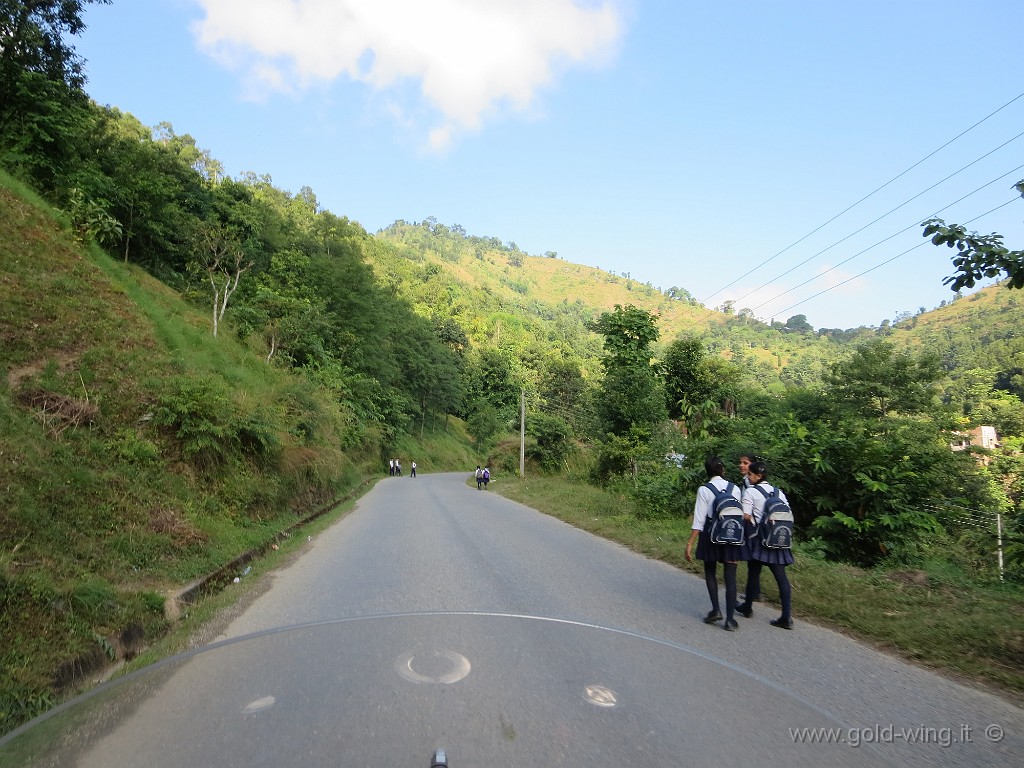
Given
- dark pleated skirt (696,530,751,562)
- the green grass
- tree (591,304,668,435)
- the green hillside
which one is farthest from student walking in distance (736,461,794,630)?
tree (591,304,668,435)

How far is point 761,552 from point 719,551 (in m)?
0.47

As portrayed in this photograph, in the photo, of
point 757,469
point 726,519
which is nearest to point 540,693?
point 726,519

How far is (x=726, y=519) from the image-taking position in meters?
5.75

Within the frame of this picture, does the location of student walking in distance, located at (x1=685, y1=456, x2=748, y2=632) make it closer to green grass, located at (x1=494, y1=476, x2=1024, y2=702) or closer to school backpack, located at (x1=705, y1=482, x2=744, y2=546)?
school backpack, located at (x1=705, y1=482, x2=744, y2=546)

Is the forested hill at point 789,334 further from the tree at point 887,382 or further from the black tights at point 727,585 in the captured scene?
the black tights at point 727,585

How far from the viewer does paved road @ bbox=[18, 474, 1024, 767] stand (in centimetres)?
304

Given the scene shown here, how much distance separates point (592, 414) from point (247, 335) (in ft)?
46.4

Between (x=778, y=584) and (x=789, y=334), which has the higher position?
(x=789, y=334)

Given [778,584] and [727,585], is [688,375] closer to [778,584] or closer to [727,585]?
[778,584]

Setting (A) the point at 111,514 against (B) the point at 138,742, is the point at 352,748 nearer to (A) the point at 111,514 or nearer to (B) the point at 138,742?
(B) the point at 138,742

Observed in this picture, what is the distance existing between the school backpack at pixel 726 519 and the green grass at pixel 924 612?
1.38 meters

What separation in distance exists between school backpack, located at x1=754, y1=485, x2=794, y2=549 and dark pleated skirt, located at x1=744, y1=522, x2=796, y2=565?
48mm

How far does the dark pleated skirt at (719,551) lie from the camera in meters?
5.77

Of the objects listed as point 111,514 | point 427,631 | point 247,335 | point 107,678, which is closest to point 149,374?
point 111,514
